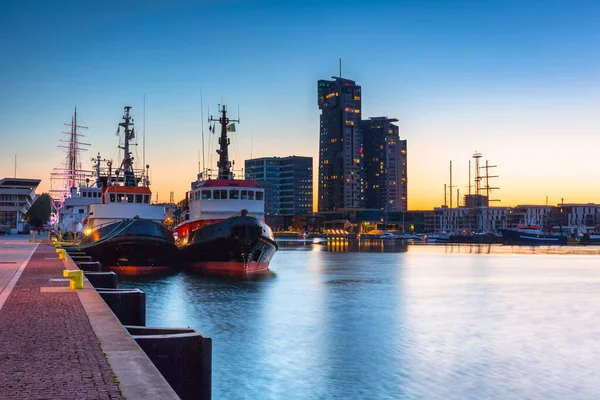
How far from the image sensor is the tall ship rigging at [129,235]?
179 ft

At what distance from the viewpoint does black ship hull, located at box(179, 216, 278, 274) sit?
52062mm

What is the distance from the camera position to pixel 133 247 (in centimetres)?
5509

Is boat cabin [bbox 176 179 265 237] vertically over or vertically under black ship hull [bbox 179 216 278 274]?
over

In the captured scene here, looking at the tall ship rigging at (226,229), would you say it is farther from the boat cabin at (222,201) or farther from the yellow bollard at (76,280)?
the yellow bollard at (76,280)

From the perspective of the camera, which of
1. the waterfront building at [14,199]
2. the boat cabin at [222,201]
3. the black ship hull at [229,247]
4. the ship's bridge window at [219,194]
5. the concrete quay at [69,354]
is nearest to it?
the concrete quay at [69,354]

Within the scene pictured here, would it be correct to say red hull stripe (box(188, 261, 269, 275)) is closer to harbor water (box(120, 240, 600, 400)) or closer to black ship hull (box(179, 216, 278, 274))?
black ship hull (box(179, 216, 278, 274))

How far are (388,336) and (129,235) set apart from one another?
104 feet

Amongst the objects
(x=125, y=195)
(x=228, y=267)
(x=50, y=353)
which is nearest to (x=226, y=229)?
(x=228, y=267)

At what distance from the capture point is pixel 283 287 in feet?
162

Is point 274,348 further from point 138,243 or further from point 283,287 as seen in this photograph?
point 138,243

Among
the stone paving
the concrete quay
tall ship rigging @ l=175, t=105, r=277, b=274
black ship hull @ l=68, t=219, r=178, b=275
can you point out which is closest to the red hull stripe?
tall ship rigging @ l=175, t=105, r=277, b=274

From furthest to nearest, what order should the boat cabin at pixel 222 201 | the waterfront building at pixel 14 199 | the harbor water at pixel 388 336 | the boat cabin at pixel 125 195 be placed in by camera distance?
the waterfront building at pixel 14 199, the boat cabin at pixel 125 195, the boat cabin at pixel 222 201, the harbor water at pixel 388 336

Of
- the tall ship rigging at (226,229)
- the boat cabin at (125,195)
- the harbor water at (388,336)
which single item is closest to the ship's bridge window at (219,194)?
the tall ship rigging at (226,229)

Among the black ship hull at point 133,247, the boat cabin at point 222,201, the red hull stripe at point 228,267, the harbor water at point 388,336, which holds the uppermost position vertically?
the boat cabin at point 222,201
